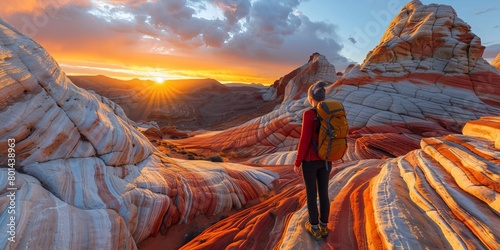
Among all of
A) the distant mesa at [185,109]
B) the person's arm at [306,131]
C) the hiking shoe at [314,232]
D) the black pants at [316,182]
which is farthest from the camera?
the distant mesa at [185,109]

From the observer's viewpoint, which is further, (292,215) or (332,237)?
(292,215)

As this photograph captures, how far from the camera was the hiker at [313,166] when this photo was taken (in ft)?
11.4

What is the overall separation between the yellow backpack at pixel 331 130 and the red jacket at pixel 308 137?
0.32 feet

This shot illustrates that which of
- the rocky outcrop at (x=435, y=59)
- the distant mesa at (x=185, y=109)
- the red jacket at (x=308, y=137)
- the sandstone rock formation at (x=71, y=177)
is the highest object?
the rocky outcrop at (x=435, y=59)

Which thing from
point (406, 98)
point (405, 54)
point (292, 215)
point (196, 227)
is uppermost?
point (405, 54)

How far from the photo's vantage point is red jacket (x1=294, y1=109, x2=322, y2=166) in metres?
3.44

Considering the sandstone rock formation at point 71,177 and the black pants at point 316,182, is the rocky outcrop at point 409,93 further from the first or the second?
the black pants at point 316,182

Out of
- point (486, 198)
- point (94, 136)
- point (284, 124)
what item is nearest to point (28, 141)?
point (94, 136)

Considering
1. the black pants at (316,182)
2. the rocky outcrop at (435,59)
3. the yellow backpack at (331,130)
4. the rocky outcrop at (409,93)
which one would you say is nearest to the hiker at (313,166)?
the black pants at (316,182)

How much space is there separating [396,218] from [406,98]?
62.9ft

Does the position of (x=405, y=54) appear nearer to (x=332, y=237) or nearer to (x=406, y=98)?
(x=406, y=98)

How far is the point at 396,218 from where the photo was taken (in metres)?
3.70

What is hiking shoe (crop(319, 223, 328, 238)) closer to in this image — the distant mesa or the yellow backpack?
the yellow backpack

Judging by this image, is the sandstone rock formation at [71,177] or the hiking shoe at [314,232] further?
the hiking shoe at [314,232]
